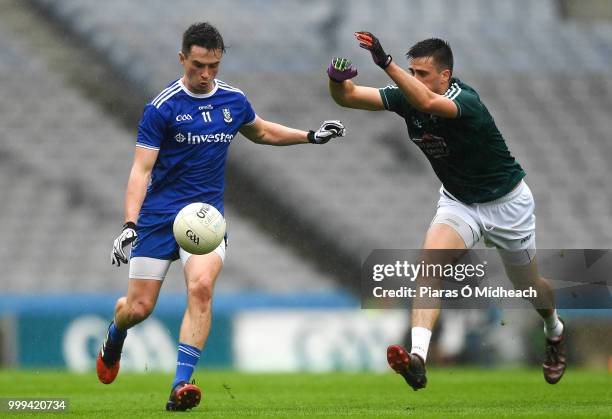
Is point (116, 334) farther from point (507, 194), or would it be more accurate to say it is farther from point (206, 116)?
point (507, 194)

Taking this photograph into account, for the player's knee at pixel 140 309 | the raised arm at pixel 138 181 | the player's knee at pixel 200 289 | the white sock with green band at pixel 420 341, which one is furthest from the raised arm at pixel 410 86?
the player's knee at pixel 140 309

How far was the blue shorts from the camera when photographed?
7.39m

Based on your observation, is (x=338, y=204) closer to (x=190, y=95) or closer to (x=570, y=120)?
(x=570, y=120)

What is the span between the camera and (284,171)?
785 inches

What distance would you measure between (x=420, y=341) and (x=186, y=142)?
1887mm

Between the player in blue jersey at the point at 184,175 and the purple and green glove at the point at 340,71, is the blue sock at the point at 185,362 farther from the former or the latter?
the purple and green glove at the point at 340,71

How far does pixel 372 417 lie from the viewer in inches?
250

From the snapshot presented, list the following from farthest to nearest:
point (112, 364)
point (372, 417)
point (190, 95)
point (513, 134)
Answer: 1. point (513, 134)
2. point (112, 364)
3. point (190, 95)
4. point (372, 417)

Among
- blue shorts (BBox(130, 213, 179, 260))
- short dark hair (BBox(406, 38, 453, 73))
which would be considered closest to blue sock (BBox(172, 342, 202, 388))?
blue shorts (BBox(130, 213, 179, 260))

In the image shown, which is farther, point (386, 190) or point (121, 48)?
point (121, 48)

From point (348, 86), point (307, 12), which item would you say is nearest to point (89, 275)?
point (307, 12)

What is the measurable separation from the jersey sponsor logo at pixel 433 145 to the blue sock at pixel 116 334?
7.60 ft

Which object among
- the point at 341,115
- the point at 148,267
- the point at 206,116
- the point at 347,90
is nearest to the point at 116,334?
the point at 148,267

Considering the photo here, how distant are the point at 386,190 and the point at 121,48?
5627 millimetres
